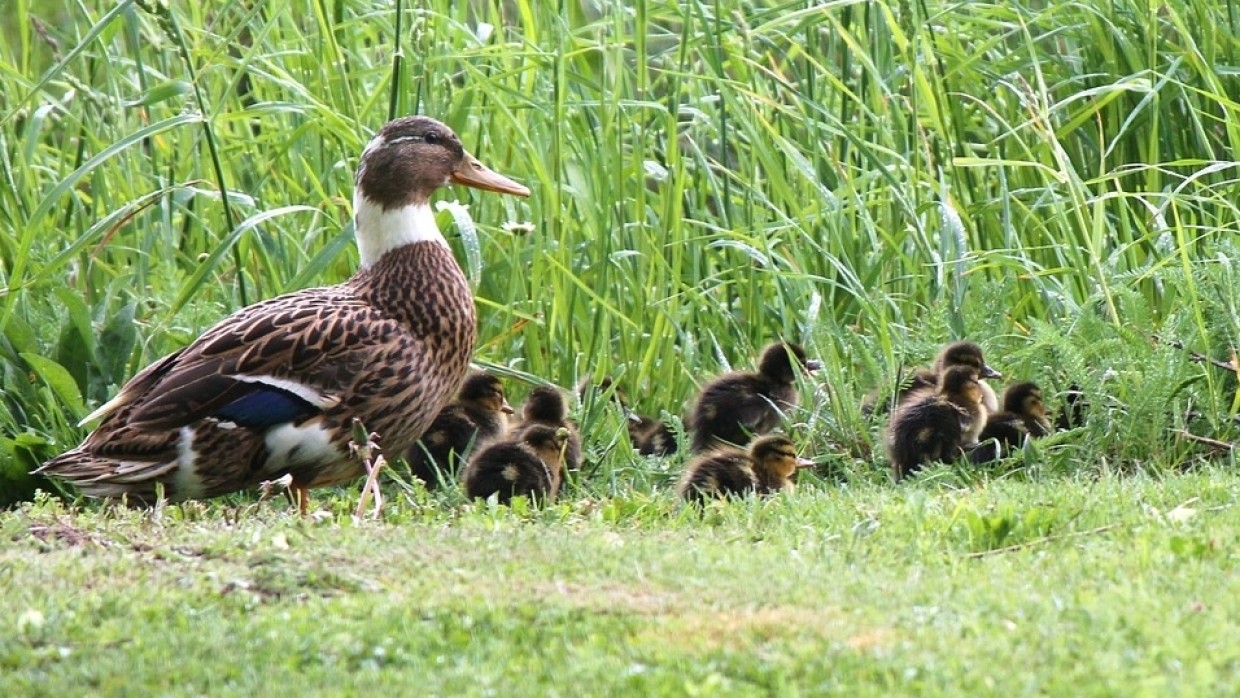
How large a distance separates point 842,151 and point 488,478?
261 centimetres

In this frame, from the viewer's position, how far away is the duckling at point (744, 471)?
5586mm

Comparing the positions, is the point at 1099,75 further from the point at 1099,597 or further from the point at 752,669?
the point at 752,669

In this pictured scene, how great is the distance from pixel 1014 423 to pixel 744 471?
97 centimetres

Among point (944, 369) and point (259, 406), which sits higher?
point (259, 406)

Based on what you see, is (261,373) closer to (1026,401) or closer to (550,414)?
(550,414)

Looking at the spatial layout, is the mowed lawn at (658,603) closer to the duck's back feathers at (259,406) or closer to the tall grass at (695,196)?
the duck's back feathers at (259,406)

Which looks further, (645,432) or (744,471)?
(645,432)

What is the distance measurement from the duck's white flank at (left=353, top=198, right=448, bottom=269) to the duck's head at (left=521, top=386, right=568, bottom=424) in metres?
0.60

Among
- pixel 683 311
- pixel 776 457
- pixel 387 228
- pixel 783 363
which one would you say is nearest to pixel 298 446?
pixel 387 228

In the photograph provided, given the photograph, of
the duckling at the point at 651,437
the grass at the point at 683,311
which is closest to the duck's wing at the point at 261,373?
the grass at the point at 683,311

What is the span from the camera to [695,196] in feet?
25.7

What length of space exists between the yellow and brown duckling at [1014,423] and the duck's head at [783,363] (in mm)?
688

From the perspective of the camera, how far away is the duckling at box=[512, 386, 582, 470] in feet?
20.4

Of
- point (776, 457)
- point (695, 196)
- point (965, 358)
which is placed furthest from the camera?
point (695, 196)
